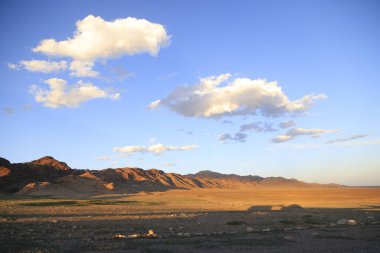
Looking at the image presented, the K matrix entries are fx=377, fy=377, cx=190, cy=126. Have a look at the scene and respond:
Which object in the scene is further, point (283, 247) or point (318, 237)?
point (318, 237)

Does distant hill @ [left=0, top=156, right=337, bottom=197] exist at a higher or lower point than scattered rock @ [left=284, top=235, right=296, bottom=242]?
higher

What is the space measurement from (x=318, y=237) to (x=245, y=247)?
597cm

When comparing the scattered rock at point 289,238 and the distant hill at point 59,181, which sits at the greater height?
the distant hill at point 59,181

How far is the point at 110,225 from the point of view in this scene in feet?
91.7

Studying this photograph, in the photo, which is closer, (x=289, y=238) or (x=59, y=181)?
(x=289, y=238)

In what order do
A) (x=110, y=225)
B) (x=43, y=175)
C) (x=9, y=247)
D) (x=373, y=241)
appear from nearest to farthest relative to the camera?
1. (x=9, y=247)
2. (x=373, y=241)
3. (x=110, y=225)
4. (x=43, y=175)

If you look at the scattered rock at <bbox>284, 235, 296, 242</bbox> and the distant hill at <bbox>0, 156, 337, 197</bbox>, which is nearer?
the scattered rock at <bbox>284, 235, 296, 242</bbox>

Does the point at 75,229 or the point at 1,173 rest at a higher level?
the point at 1,173

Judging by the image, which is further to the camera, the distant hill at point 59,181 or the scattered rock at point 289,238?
the distant hill at point 59,181

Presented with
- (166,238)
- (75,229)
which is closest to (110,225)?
(75,229)

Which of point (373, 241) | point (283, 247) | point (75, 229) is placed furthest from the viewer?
point (75, 229)

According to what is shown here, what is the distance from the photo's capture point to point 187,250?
1717 centimetres

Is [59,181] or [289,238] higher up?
[59,181]

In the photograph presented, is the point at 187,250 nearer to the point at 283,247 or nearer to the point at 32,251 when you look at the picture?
the point at 283,247
